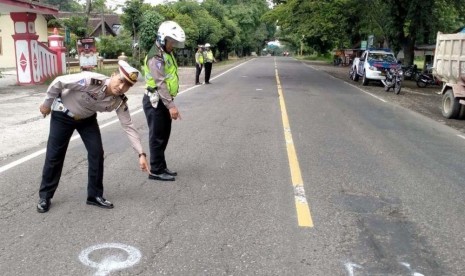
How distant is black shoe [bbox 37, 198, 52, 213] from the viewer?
4.76m

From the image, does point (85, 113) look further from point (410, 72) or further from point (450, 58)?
point (410, 72)

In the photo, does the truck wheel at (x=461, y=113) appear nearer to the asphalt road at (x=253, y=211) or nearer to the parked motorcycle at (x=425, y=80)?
the asphalt road at (x=253, y=211)

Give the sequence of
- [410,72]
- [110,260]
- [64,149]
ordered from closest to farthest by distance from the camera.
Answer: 1. [110,260]
2. [64,149]
3. [410,72]

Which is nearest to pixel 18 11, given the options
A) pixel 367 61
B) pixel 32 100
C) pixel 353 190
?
pixel 32 100

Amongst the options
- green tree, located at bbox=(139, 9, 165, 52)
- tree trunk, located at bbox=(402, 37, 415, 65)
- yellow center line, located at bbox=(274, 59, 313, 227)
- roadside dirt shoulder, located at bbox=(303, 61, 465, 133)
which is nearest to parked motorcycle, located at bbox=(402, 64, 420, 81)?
tree trunk, located at bbox=(402, 37, 415, 65)

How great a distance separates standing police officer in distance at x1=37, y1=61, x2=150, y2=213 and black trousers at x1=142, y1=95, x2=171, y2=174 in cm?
90

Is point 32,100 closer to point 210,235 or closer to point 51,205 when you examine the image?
point 51,205

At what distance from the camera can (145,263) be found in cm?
372

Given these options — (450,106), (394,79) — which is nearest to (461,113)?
(450,106)

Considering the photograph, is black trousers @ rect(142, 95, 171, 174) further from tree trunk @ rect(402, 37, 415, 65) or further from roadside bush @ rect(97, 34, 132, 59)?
roadside bush @ rect(97, 34, 132, 59)

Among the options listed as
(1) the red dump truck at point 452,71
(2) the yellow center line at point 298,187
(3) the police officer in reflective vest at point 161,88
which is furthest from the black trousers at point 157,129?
(1) the red dump truck at point 452,71

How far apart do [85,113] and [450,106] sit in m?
10.5

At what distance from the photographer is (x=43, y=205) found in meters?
4.79

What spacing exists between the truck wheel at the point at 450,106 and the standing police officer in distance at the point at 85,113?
991 centimetres
